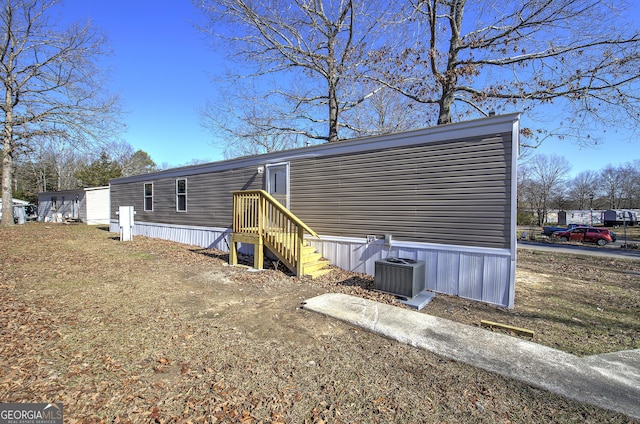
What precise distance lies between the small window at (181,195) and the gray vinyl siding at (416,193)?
18.7ft

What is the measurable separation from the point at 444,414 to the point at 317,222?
18.1ft

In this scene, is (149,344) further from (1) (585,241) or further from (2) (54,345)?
(1) (585,241)

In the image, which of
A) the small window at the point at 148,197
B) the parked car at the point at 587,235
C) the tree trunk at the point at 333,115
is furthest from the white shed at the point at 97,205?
the parked car at the point at 587,235

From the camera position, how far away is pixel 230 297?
5.18m

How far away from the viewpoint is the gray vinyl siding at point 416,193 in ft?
16.8

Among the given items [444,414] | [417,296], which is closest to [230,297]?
[417,296]

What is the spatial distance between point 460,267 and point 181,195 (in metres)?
10.1

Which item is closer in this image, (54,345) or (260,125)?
(54,345)

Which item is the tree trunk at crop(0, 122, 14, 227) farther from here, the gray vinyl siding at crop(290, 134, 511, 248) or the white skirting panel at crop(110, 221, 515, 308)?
the white skirting panel at crop(110, 221, 515, 308)

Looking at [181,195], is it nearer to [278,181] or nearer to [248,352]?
[278,181]

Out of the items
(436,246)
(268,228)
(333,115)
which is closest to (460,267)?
(436,246)

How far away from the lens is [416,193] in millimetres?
5953

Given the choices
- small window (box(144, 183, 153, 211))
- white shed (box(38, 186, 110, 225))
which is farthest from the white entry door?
white shed (box(38, 186, 110, 225))

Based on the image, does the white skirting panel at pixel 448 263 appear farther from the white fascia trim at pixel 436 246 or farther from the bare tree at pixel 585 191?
the bare tree at pixel 585 191
